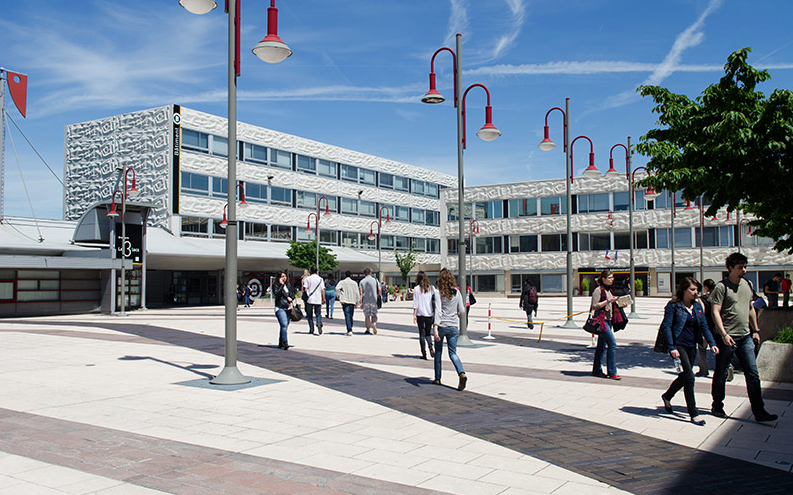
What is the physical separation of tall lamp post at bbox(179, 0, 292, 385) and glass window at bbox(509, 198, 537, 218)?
58414 mm

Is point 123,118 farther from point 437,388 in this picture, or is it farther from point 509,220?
point 437,388

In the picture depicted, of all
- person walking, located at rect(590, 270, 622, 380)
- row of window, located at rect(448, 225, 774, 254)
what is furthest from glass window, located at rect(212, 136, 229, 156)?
person walking, located at rect(590, 270, 622, 380)

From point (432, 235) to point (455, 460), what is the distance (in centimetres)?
6973

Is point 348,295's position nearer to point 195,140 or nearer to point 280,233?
point 195,140

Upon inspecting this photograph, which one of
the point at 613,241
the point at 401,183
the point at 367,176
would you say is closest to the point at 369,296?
the point at 613,241

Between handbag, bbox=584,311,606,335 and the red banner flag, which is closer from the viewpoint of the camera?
handbag, bbox=584,311,606,335

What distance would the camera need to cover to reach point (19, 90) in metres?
38.2

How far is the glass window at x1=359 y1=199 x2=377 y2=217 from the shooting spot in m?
65.3

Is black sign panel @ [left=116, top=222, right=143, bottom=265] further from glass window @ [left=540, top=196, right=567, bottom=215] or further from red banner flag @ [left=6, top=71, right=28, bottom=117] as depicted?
glass window @ [left=540, top=196, right=567, bottom=215]

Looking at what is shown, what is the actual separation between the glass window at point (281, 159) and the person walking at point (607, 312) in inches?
1862

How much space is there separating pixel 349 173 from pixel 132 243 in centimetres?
3291

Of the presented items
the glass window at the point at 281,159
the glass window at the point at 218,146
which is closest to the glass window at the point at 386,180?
the glass window at the point at 281,159

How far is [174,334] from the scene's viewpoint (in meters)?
18.5

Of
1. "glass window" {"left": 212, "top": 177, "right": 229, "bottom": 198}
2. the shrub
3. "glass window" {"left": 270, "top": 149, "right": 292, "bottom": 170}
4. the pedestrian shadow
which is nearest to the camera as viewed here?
the shrub
